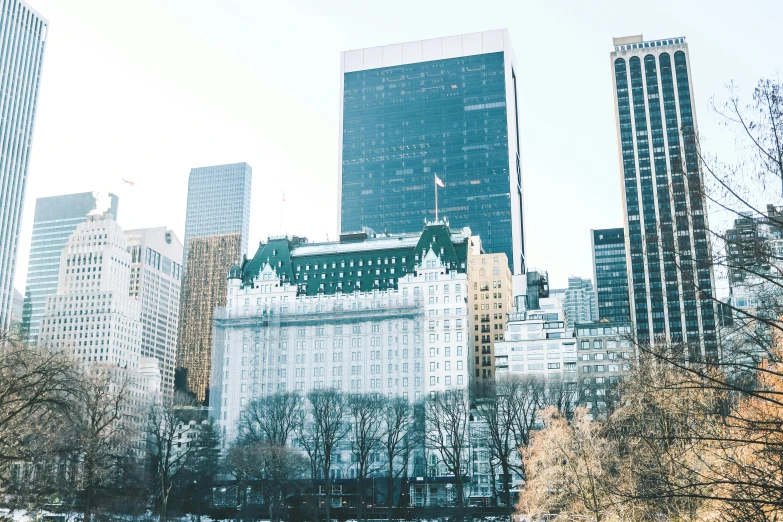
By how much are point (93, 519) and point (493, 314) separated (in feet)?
388

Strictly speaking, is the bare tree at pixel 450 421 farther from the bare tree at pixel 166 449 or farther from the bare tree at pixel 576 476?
the bare tree at pixel 576 476

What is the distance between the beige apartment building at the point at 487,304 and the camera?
181 metres

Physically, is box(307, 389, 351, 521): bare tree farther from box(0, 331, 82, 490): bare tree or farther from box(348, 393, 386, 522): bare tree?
box(0, 331, 82, 490): bare tree

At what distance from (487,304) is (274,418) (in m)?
71.4

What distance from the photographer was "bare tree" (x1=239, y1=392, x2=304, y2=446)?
12490cm

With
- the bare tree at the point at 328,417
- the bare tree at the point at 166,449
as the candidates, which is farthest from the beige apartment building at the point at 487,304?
the bare tree at the point at 166,449

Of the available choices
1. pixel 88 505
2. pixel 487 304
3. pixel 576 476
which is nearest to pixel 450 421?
pixel 88 505

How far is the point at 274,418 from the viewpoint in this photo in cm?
12719

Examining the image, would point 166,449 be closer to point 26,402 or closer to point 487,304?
point 26,402

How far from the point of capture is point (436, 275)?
170000 millimetres

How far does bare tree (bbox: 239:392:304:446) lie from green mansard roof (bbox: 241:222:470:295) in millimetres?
38832

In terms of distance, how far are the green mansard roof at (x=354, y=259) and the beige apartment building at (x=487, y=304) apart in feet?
30.7

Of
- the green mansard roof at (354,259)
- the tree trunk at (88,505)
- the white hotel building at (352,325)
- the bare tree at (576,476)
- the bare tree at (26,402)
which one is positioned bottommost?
the tree trunk at (88,505)

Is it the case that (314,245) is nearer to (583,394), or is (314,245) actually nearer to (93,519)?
(583,394)
